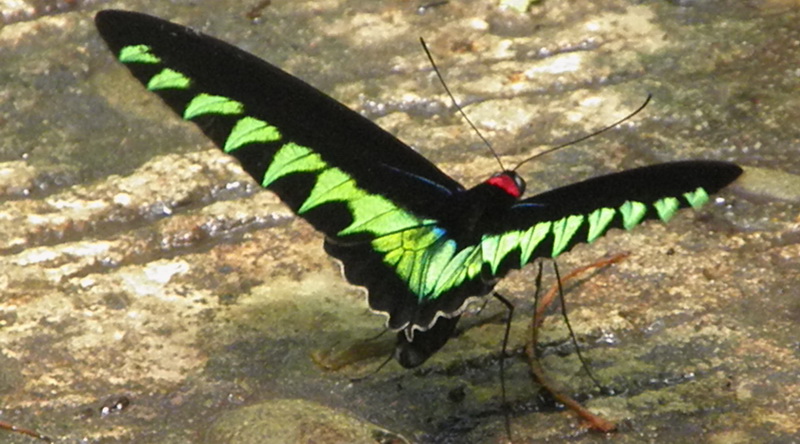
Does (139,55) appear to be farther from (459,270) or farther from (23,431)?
(23,431)

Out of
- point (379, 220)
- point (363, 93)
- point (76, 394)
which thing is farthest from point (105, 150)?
point (379, 220)

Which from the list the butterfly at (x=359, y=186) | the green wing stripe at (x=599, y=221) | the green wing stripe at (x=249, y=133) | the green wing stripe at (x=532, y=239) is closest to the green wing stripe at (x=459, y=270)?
the butterfly at (x=359, y=186)

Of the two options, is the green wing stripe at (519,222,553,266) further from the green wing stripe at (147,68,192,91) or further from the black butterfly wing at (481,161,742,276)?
the green wing stripe at (147,68,192,91)

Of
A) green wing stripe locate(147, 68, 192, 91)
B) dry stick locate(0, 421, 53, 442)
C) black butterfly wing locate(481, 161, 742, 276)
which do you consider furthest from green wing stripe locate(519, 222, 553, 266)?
dry stick locate(0, 421, 53, 442)

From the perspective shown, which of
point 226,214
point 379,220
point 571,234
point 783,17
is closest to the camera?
point 571,234

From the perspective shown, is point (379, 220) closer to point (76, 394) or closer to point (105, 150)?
point (76, 394)
